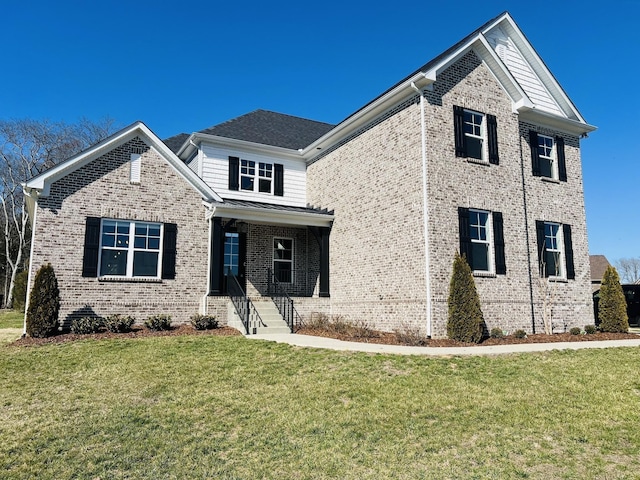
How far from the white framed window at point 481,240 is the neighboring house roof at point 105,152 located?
7774 millimetres

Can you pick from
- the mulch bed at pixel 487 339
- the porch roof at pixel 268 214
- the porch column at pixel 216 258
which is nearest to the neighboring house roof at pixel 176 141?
the porch roof at pixel 268 214

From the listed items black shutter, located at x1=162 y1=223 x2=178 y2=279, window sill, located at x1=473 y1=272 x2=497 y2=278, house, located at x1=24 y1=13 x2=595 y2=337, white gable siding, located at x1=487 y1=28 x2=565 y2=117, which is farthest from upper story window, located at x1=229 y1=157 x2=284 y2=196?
white gable siding, located at x1=487 y1=28 x2=565 y2=117

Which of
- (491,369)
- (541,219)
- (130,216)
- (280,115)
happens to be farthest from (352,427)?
(280,115)

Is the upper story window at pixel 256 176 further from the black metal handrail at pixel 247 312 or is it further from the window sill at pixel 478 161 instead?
the window sill at pixel 478 161

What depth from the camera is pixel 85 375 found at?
859 centimetres

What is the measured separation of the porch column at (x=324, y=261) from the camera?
54.7ft

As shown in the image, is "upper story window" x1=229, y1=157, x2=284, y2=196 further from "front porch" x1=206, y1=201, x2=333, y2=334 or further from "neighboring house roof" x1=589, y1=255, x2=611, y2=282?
"neighboring house roof" x1=589, y1=255, x2=611, y2=282

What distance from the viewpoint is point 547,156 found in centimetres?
1617

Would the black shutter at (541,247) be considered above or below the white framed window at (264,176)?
below

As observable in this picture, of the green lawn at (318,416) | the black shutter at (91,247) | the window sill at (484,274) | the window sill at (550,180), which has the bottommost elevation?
the green lawn at (318,416)

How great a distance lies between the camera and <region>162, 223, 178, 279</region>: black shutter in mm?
14406

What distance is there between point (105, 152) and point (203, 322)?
5761mm

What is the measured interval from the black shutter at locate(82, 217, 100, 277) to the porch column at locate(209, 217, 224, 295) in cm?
321

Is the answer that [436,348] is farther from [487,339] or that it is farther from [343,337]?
[343,337]
